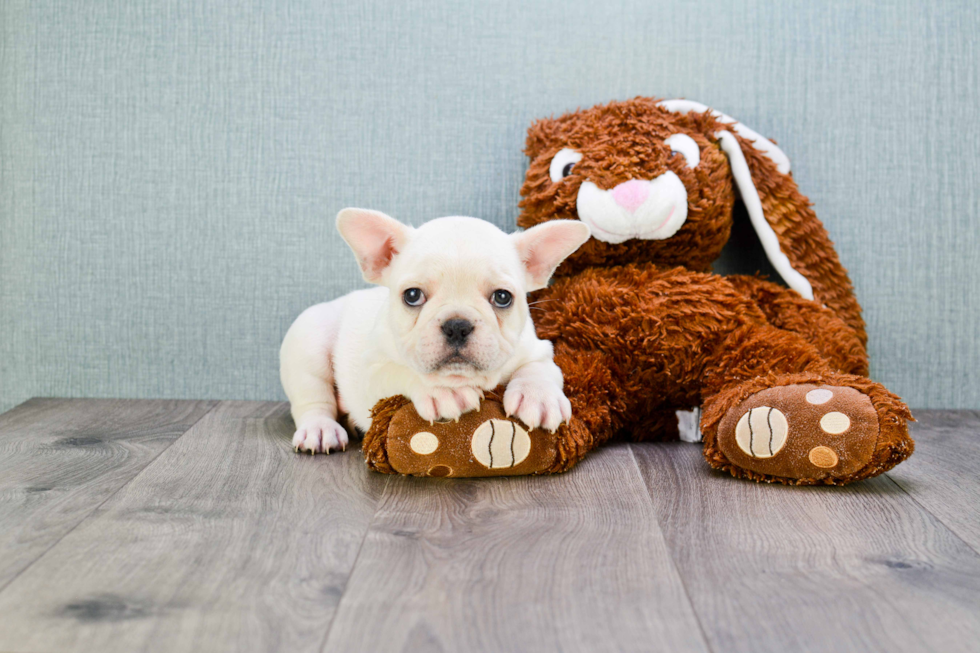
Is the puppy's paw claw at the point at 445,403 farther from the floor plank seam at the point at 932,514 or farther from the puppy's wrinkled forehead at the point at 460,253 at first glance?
the floor plank seam at the point at 932,514

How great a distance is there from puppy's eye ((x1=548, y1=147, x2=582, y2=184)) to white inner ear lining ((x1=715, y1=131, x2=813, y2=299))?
0.35m

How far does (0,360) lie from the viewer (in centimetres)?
216

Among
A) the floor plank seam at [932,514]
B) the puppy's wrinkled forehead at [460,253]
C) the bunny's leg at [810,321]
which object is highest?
the puppy's wrinkled forehead at [460,253]

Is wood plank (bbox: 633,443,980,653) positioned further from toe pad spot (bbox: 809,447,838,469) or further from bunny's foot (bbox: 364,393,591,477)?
bunny's foot (bbox: 364,393,591,477)

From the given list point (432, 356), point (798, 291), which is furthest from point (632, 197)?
point (432, 356)

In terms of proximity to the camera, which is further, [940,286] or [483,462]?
[940,286]

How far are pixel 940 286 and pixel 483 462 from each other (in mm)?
1446

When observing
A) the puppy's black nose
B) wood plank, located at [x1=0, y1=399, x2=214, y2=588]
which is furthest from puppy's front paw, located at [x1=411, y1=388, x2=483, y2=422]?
wood plank, located at [x1=0, y1=399, x2=214, y2=588]

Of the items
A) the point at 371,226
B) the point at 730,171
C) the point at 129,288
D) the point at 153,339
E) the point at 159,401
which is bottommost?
the point at 159,401

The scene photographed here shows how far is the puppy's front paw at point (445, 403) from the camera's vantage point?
136cm

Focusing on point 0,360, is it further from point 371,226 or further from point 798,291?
point 798,291

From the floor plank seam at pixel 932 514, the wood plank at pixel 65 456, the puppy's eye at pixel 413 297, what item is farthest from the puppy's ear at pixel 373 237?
the floor plank seam at pixel 932 514

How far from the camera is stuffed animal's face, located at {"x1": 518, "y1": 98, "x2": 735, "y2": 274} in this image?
1723 millimetres

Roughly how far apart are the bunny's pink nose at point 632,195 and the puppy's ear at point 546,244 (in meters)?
0.25
